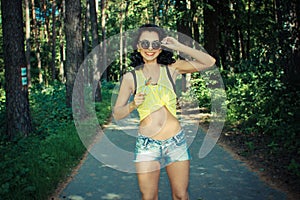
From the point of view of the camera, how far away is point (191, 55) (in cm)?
304

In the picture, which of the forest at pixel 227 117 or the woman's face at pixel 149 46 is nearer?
the woman's face at pixel 149 46

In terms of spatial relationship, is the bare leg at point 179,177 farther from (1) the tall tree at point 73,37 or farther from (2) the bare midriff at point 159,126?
(1) the tall tree at point 73,37

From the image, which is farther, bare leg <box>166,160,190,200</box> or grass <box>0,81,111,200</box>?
grass <box>0,81,111,200</box>

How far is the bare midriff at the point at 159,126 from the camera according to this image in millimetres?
3023

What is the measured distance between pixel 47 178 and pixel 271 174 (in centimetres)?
402

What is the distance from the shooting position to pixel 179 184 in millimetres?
2969

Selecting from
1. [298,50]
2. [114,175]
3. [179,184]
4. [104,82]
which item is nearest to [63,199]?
[114,175]

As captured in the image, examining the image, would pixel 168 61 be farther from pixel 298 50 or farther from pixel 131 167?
pixel 298 50

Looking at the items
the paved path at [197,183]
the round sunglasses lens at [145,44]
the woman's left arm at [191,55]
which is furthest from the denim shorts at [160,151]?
the paved path at [197,183]

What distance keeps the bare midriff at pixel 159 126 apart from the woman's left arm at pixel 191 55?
44 centimetres

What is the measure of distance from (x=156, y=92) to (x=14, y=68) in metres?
7.02

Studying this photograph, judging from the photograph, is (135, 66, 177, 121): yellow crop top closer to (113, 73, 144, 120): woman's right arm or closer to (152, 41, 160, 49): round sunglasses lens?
(113, 73, 144, 120): woman's right arm

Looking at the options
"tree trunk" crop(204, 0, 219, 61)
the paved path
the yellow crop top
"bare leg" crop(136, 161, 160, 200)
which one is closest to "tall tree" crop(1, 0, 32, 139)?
the paved path

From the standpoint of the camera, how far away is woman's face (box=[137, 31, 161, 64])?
303cm
